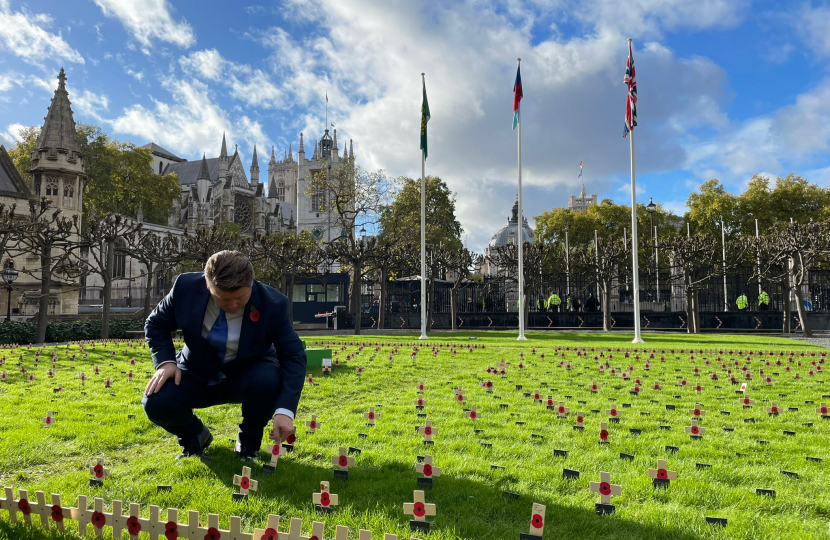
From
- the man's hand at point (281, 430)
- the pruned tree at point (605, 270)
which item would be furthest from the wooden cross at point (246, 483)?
the pruned tree at point (605, 270)

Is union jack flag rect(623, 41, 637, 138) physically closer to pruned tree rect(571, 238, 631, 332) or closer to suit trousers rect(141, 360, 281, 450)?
pruned tree rect(571, 238, 631, 332)

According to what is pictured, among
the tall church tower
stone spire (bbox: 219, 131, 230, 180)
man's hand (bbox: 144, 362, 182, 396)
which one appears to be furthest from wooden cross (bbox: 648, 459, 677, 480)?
stone spire (bbox: 219, 131, 230, 180)

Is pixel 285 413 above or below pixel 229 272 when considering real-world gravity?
below

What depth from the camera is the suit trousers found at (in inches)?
169

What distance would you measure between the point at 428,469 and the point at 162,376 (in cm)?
203

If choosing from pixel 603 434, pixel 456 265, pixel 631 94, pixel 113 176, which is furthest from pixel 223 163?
pixel 603 434

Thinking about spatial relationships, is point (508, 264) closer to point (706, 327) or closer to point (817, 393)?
point (706, 327)

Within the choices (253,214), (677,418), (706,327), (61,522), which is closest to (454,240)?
(706,327)

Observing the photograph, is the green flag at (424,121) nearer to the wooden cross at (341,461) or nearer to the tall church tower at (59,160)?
the wooden cross at (341,461)

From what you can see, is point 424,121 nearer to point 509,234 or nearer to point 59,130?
point 59,130

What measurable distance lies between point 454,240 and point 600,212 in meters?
18.9

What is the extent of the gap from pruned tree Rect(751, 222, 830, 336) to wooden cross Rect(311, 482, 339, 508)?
28.6m

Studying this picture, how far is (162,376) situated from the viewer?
420 cm

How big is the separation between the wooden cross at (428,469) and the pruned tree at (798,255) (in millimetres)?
27720
